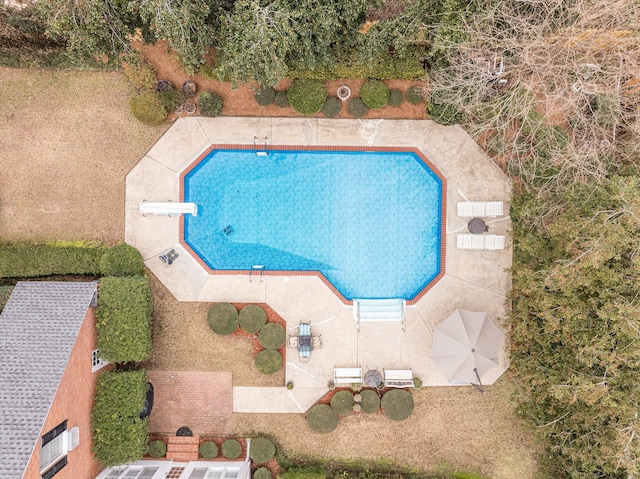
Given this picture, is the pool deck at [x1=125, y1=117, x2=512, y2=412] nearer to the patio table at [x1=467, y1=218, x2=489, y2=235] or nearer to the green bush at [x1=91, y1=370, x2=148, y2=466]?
the patio table at [x1=467, y1=218, x2=489, y2=235]

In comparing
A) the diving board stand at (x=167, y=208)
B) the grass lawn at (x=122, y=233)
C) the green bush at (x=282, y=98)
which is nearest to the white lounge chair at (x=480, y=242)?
the grass lawn at (x=122, y=233)

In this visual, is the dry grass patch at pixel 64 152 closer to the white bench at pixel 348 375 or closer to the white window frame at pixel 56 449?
the white window frame at pixel 56 449

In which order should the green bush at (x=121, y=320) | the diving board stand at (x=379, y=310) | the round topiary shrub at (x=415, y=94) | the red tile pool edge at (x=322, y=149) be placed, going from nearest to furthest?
the green bush at (x=121, y=320)
the round topiary shrub at (x=415, y=94)
the diving board stand at (x=379, y=310)
the red tile pool edge at (x=322, y=149)

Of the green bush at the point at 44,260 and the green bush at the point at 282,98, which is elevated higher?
the green bush at the point at 282,98

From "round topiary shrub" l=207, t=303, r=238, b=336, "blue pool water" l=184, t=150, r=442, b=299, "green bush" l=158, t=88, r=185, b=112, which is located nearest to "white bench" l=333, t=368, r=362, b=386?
"blue pool water" l=184, t=150, r=442, b=299

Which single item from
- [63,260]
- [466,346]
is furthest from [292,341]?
[63,260]

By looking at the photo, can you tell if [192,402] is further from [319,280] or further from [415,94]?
[415,94]

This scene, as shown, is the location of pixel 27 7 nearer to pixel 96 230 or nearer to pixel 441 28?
pixel 96 230
